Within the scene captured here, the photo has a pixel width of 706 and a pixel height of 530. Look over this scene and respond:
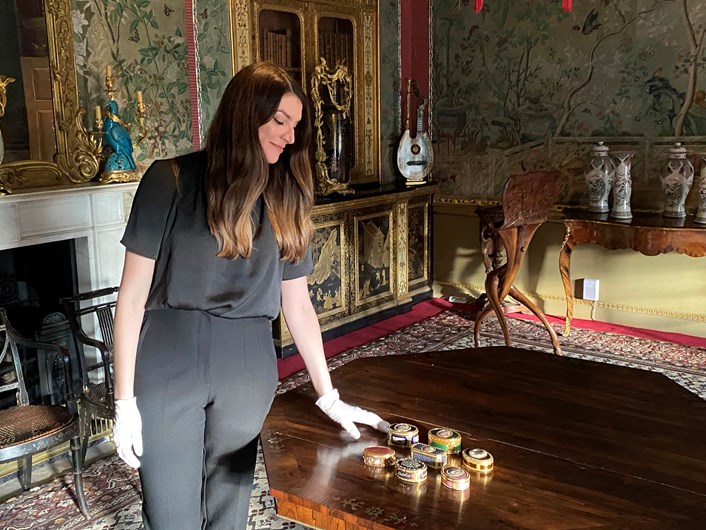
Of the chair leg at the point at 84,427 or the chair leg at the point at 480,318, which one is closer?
the chair leg at the point at 84,427

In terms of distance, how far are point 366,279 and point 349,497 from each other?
3231mm

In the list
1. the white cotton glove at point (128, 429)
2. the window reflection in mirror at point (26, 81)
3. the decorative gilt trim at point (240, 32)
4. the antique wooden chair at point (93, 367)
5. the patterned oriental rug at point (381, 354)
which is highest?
the decorative gilt trim at point (240, 32)

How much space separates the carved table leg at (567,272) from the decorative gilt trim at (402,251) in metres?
1.10

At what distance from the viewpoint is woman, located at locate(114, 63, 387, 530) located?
1.42 m

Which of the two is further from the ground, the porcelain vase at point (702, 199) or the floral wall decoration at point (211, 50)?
the floral wall decoration at point (211, 50)

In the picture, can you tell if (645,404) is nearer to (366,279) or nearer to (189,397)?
(189,397)

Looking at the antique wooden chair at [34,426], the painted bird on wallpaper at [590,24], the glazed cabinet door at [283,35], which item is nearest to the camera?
the antique wooden chair at [34,426]

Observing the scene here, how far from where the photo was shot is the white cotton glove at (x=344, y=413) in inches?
71.3

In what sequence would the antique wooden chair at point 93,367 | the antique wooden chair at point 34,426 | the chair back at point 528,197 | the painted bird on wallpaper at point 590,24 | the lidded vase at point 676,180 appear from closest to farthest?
the antique wooden chair at point 34,426, the antique wooden chair at point 93,367, the chair back at point 528,197, the lidded vase at point 676,180, the painted bird on wallpaper at point 590,24

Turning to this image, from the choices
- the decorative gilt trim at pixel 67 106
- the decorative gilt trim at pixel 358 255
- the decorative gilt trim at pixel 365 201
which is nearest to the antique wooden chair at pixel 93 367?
the decorative gilt trim at pixel 67 106

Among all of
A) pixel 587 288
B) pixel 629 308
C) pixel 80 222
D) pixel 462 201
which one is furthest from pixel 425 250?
pixel 80 222

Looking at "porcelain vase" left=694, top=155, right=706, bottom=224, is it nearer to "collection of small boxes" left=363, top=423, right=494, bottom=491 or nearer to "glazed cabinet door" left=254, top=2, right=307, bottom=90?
"glazed cabinet door" left=254, top=2, right=307, bottom=90

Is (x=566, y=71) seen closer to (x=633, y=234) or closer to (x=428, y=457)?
(x=633, y=234)

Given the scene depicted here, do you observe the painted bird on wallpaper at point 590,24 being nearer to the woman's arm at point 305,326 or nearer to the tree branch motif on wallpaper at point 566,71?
the tree branch motif on wallpaper at point 566,71
